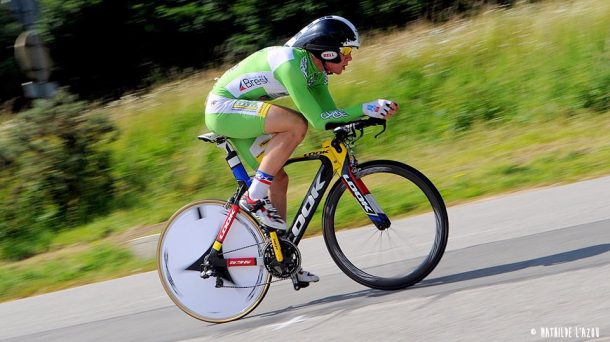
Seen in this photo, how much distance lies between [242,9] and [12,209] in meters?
14.9

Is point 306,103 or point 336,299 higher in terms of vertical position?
point 306,103

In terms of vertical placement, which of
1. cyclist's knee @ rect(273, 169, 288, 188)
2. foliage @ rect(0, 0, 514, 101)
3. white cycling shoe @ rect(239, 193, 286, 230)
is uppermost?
cyclist's knee @ rect(273, 169, 288, 188)

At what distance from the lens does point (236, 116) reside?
5930 mm

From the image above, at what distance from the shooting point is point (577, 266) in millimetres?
5602

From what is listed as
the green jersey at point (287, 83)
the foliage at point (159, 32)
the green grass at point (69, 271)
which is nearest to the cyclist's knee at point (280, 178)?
the green jersey at point (287, 83)

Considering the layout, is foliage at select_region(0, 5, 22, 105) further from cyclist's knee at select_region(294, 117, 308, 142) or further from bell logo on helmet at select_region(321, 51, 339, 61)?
bell logo on helmet at select_region(321, 51, 339, 61)

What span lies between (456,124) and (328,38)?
659cm

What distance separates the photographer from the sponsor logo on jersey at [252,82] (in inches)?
233

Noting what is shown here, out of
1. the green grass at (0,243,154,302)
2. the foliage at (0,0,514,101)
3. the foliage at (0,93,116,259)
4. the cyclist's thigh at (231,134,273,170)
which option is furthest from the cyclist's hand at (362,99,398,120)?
the foliage at (0,0,514,101)

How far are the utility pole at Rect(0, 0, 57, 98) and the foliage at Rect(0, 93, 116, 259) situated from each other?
0.79 m

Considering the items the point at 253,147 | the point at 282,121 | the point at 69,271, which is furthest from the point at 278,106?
the point at 69,271

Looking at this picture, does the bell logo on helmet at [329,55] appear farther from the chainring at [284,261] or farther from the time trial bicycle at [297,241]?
the chainring at [284,261]

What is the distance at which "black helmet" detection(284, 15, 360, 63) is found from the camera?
5.78m

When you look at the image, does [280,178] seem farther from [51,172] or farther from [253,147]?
[51,172]
